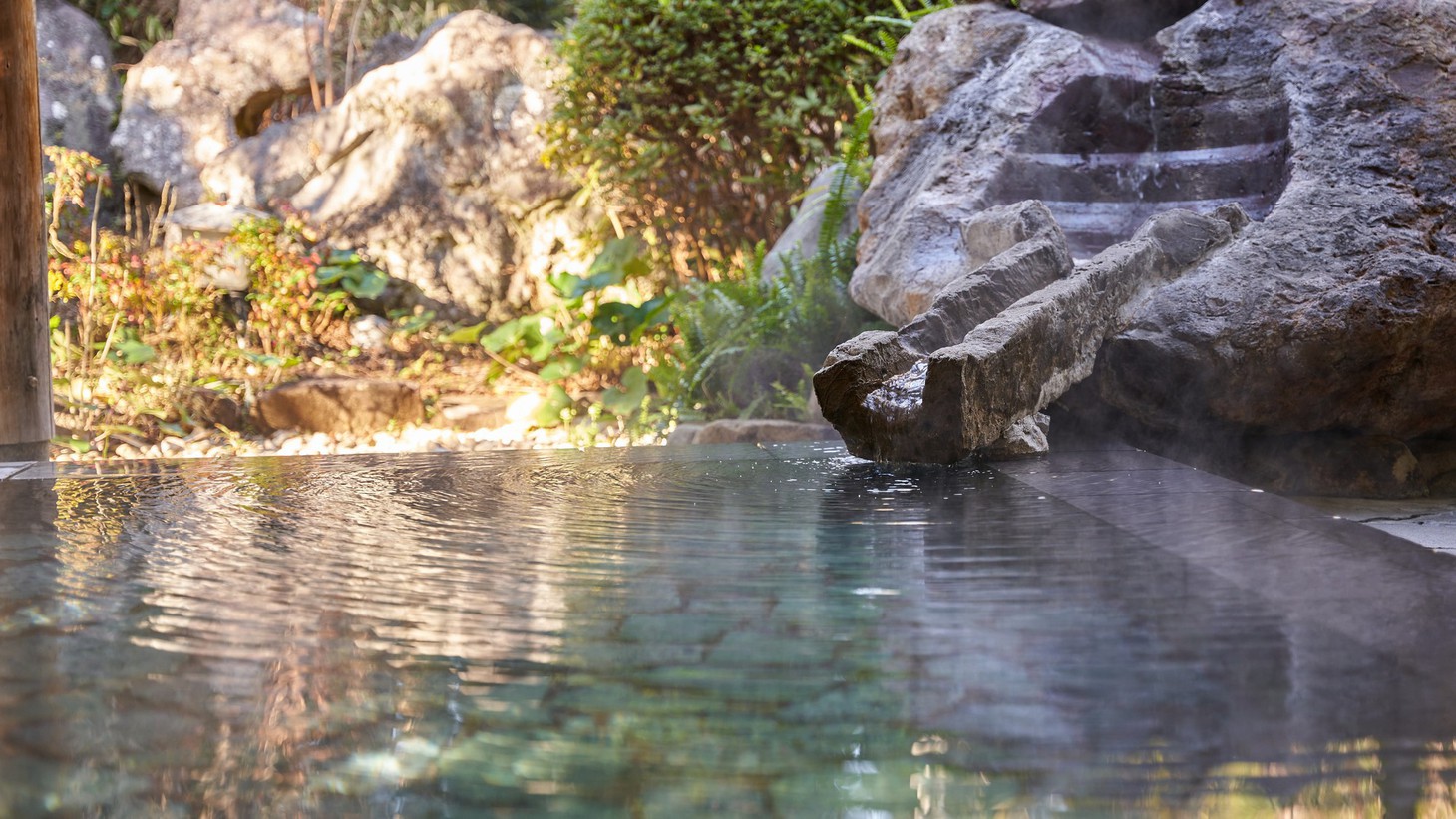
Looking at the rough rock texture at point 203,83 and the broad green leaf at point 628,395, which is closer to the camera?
the broad green leaf at point 628,395

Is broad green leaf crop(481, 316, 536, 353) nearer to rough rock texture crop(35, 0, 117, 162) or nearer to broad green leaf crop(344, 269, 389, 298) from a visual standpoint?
broad green leaf crop(344, 269, 389, 298)

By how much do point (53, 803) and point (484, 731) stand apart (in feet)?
1.14

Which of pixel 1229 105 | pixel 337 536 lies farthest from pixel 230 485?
pixel 1229 105

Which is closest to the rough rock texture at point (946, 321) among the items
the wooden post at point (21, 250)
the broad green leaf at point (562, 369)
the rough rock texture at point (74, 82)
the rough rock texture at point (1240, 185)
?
the rough rock texture at point (1240, 185)

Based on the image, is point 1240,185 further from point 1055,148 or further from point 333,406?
point 333,406

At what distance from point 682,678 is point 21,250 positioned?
3.98m

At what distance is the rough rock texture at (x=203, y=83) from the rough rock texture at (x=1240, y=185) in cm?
678

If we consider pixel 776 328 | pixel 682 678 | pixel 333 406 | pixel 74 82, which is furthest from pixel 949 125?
pixel 74 82

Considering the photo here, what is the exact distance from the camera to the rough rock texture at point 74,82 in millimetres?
9328

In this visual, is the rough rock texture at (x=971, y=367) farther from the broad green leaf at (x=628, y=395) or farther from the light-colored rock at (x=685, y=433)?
the broad green leaf at (x=628, y=395)

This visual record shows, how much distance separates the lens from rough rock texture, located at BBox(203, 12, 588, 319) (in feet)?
28.9

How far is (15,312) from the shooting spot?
408 centimetres

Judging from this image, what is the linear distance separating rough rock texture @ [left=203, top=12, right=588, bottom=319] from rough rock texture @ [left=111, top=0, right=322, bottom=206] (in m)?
0.49

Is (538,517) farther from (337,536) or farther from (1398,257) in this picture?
(1398,257)
